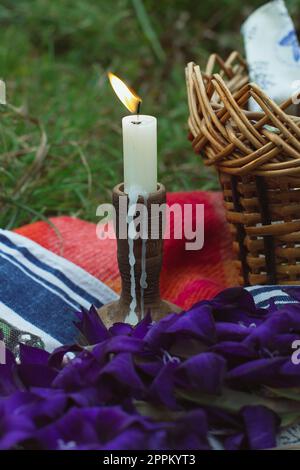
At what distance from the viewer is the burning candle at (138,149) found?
33.9 inches

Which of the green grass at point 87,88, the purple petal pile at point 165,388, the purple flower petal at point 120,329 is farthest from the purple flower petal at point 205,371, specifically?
the green grass at point 87,88

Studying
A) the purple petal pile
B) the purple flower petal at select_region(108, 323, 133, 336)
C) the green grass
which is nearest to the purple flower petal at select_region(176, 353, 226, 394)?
the purple petal pile

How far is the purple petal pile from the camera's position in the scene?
26.6 inches

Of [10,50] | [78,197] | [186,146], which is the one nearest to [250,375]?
[78,197]

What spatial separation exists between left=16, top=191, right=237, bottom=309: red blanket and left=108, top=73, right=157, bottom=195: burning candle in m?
0.24

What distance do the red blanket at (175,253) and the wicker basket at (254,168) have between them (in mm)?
87

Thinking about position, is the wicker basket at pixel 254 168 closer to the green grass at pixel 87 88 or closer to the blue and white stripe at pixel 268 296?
the blue and white stripe at pixel 268 296

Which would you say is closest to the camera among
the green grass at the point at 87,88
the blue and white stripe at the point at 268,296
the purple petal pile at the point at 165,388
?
the purple petal pile at the point at 165,388

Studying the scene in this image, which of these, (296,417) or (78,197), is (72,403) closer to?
(296,417)

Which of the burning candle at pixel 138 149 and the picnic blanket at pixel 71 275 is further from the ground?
the burning candle at pixel 138 149

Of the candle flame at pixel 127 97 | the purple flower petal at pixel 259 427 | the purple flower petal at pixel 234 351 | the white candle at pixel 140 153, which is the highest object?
the candle flame at pixel 127 97

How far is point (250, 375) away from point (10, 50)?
1.49 meters

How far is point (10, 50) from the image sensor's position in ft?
6.64

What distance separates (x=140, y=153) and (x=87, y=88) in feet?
3.50
